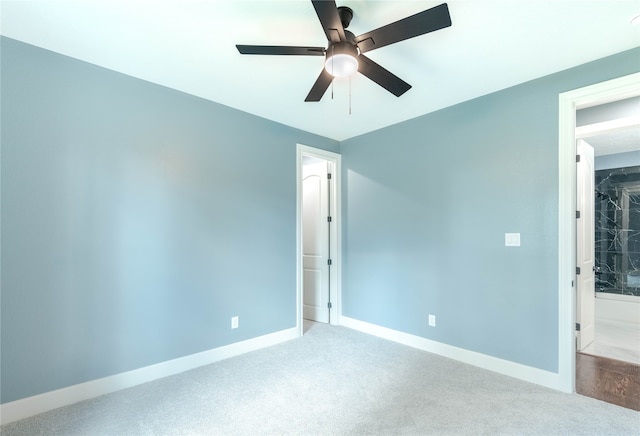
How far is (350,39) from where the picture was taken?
5.23 ft

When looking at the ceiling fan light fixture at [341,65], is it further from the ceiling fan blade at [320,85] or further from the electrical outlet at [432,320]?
the electrical outlet at [432,320]

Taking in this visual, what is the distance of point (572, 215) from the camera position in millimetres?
Result: 2283

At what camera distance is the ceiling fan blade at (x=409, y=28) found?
1.33 m

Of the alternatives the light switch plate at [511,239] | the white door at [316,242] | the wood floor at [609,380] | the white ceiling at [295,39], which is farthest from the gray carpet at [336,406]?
the white ceiling at [295,39]

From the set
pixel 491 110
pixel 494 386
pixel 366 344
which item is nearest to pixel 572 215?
pixel 491 110

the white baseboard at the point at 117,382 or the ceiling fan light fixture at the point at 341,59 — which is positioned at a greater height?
the ceiling fan light fixture at the point at 341,59

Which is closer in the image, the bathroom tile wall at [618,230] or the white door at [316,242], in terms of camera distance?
the white door at [316,242]

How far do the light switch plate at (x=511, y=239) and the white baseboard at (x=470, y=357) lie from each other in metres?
1.03

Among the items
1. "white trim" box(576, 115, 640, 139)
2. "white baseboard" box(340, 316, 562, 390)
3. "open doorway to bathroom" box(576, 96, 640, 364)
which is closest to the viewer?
"white baseboard" box(340, 316, 562, 390)

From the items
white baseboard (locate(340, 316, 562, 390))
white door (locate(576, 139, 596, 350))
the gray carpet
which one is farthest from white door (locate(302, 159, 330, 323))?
white door (locate(576, 139, 596, 350))

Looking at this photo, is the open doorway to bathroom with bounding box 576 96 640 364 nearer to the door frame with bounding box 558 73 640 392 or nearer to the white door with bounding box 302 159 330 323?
the door frame with bounding box 558 73 640 392

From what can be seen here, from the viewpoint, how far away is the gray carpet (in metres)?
1.86

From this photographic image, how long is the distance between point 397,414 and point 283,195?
7.81ft

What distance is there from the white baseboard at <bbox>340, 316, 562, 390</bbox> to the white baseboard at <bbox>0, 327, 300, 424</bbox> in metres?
1.32
